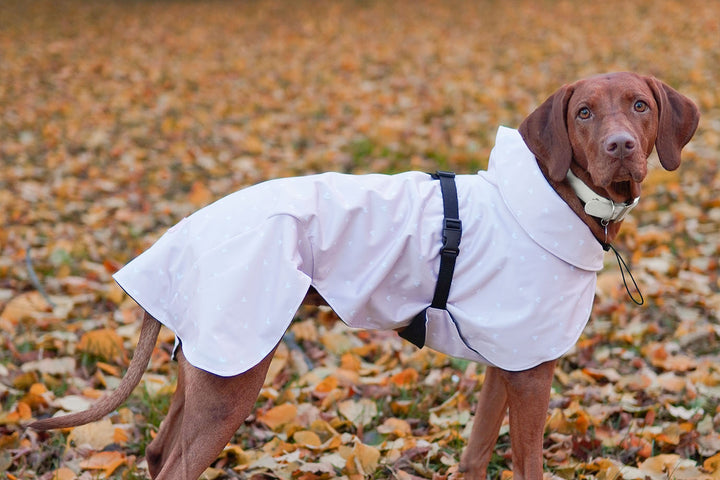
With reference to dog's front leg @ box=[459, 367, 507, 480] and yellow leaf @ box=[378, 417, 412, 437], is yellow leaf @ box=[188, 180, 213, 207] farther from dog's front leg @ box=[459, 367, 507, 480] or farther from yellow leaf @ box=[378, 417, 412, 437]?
dog's front leg @ box=[459, 367, 507, 480]

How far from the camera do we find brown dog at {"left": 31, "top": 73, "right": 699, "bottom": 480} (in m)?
2.73

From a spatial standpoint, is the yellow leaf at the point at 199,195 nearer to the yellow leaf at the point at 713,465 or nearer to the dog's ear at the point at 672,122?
the dog's ear at the point at 672,122

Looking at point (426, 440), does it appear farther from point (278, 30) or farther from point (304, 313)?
point (278, 30)

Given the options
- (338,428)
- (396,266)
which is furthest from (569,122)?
(338,428)

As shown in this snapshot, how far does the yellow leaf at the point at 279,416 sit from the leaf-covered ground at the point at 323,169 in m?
0.01

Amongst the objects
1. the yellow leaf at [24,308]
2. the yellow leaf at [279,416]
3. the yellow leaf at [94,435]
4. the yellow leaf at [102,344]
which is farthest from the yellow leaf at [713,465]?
the yellow leaf at [24,308]

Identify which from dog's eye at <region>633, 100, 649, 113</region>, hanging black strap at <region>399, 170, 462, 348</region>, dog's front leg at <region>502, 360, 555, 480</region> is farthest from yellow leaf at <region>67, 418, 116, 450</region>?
dog's eye at <region>633, 100, 649, 113</region>

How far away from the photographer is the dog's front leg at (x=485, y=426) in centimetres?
329

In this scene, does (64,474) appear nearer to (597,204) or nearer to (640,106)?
(597,204)

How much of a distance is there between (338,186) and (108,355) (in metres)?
2.18

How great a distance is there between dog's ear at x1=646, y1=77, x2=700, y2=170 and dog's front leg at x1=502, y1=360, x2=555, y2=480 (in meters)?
0.94

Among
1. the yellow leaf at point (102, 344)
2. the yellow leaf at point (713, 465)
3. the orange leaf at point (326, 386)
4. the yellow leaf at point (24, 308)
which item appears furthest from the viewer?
the yellow leaf at point (24, 308)

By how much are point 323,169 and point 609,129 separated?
485cm

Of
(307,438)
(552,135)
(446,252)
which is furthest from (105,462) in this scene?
(552,135)
